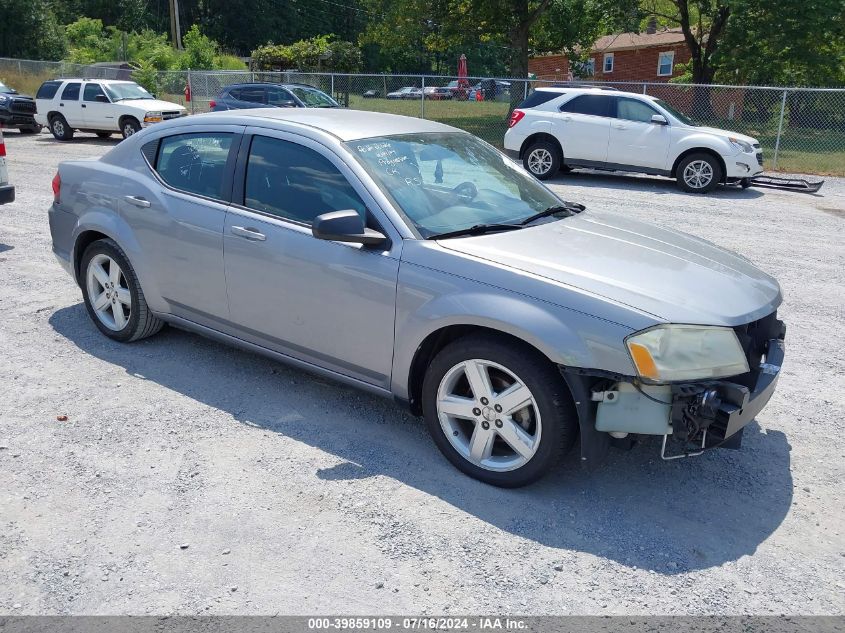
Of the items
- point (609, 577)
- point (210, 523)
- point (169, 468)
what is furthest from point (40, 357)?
point (609, 577)

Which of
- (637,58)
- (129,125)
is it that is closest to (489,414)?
(129,125)

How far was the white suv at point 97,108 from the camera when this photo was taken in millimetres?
19953

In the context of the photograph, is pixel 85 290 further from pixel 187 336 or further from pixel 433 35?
→ pixel 433 35

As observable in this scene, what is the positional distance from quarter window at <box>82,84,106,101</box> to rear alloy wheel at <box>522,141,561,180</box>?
1221 centimetres

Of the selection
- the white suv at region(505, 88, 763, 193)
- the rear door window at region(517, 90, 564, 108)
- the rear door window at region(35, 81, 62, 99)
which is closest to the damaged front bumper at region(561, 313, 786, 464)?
the white suv at region(505, 88, 763, 193)

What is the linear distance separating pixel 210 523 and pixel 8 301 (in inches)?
161

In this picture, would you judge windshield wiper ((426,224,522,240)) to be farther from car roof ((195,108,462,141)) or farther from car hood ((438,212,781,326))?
car roof ((195,108,462,141))

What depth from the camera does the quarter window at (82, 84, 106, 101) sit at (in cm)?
2044

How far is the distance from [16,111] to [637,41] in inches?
1541

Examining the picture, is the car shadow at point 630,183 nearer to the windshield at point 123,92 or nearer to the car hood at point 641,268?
the car hood at point 641,268

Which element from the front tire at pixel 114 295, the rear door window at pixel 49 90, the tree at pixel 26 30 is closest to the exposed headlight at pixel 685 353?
the front tire at pixel 114 295

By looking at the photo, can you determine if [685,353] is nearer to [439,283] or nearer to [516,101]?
[439,283]

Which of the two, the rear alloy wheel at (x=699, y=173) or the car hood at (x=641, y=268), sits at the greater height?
the car hood at (x=641, y=268)

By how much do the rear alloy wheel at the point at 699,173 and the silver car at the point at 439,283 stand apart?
963 centimetres
